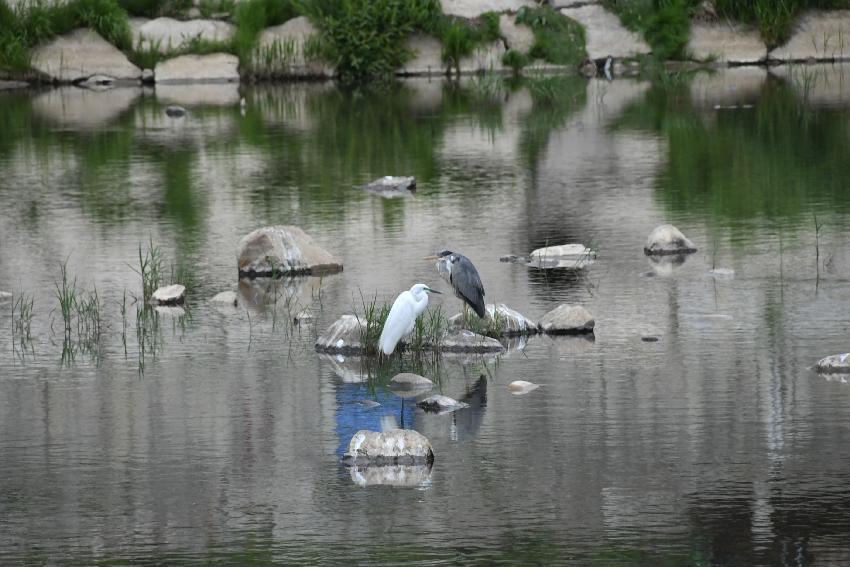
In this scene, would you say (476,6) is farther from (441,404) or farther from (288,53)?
(441,404)

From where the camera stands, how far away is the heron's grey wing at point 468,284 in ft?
34.1

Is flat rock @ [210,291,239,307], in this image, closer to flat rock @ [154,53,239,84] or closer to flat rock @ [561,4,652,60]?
flat rock @ [154,53,239,84]

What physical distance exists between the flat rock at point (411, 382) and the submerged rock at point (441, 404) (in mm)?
424

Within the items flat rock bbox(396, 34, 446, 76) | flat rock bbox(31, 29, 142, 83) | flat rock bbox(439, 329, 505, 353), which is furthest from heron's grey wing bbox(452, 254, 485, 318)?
flat rock bbox(31, 29, 142, 83)

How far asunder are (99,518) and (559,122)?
16386mm

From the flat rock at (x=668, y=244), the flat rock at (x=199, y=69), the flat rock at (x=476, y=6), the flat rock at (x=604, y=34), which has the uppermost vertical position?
the flat rock at (x=476, y=6)

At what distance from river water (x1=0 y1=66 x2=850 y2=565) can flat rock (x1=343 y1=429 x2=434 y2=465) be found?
0.09 m

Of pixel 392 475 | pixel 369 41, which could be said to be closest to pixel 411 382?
pixel 392 475

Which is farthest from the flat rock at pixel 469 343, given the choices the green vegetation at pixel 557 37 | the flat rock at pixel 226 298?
the green vegetation at pixel 557 37

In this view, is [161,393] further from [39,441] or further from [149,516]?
[149,516]

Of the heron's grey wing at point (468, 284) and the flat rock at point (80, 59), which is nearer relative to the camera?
the heron's grey wing at point (468, 284)

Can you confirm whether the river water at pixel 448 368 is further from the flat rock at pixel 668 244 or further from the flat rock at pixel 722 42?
the flat rock at pixel 722 42

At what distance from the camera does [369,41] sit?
31312 mm

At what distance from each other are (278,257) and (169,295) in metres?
1.13
